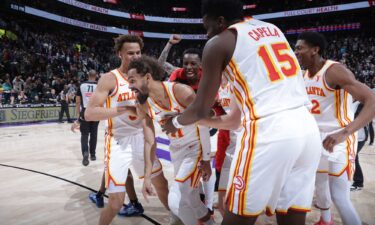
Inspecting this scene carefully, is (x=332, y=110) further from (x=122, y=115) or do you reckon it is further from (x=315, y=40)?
(x=122, y=115)

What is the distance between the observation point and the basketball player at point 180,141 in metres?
2.41

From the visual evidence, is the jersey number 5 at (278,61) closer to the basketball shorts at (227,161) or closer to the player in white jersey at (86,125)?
the basketball shorts at (227,161)

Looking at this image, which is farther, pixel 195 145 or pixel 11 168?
pixel 11 168

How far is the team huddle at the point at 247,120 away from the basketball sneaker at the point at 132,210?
0.56m

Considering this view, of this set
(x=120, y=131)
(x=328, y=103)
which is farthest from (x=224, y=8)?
(x=120, y=131)

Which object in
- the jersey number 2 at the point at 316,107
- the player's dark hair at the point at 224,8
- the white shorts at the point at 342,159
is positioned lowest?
Answer: the white shorts at the point at 342,159

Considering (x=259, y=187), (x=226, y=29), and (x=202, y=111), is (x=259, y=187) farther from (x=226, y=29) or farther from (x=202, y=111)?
(x=226, y=29)

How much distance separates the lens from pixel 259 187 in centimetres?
140

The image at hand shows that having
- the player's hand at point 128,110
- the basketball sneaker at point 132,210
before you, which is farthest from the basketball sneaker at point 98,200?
the player's hand at point 128,110

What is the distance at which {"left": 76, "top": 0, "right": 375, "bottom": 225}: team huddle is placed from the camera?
1445 millimetres

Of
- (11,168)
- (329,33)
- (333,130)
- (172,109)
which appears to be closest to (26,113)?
(11,168)

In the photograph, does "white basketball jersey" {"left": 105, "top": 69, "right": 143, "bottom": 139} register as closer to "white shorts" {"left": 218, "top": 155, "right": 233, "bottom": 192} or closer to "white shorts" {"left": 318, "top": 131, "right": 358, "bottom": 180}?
"white shorts" {"left": 218, "top": 155, "right": 233, "bottom": 192}

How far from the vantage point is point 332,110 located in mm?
2520

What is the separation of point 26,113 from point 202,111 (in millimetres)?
11755
